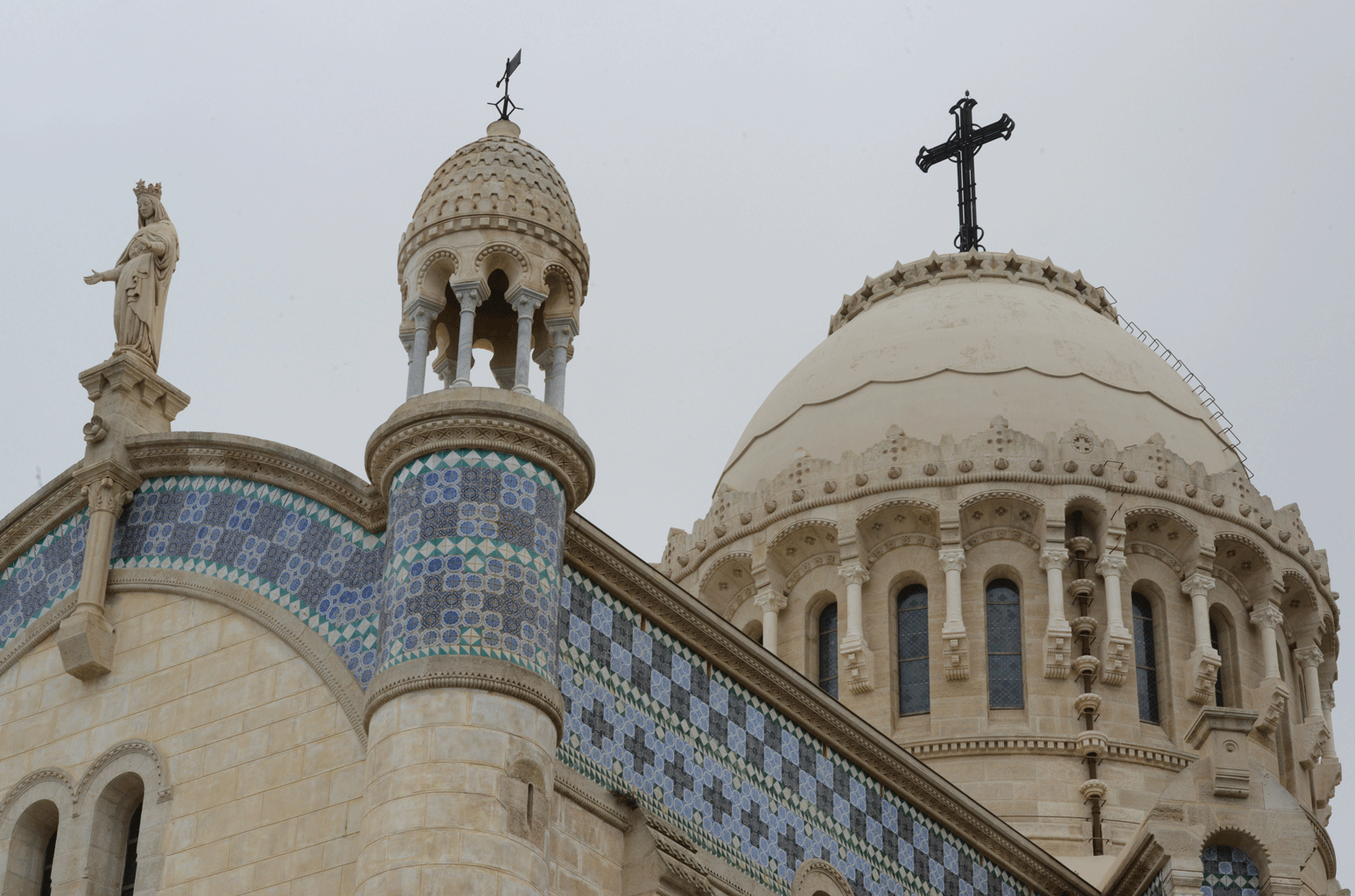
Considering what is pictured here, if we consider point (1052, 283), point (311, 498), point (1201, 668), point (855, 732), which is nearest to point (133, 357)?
point (311, 498)

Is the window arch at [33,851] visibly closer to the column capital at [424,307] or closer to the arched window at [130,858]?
the arched window at [130,858]

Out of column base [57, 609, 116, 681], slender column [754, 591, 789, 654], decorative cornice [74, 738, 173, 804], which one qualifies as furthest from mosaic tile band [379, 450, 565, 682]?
slender column [754, 591, 789, 654]

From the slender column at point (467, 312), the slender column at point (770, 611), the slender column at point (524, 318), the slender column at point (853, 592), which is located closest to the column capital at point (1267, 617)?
the slender column at point (853, 592)

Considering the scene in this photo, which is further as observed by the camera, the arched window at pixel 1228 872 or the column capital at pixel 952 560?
the column capital at pixel 952 560

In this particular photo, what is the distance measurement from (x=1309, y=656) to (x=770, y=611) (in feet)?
24.1

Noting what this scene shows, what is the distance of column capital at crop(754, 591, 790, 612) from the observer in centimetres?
3016

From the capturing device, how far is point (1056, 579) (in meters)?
28.7

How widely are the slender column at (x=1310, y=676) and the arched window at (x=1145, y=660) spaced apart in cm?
194

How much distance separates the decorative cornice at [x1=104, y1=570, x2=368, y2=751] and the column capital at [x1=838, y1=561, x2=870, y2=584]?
12.3m

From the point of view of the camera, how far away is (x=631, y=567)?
734 inches

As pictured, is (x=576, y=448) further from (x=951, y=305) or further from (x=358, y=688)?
(x=951, y=305)

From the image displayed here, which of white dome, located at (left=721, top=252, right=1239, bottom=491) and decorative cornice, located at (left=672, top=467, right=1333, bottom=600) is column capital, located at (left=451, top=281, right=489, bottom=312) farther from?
white dome, located at (left=721, top=252, right=1239, bottom=491)

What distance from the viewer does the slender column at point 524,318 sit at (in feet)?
58.4

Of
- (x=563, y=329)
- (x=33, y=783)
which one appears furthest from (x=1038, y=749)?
(x=33, y=783)
